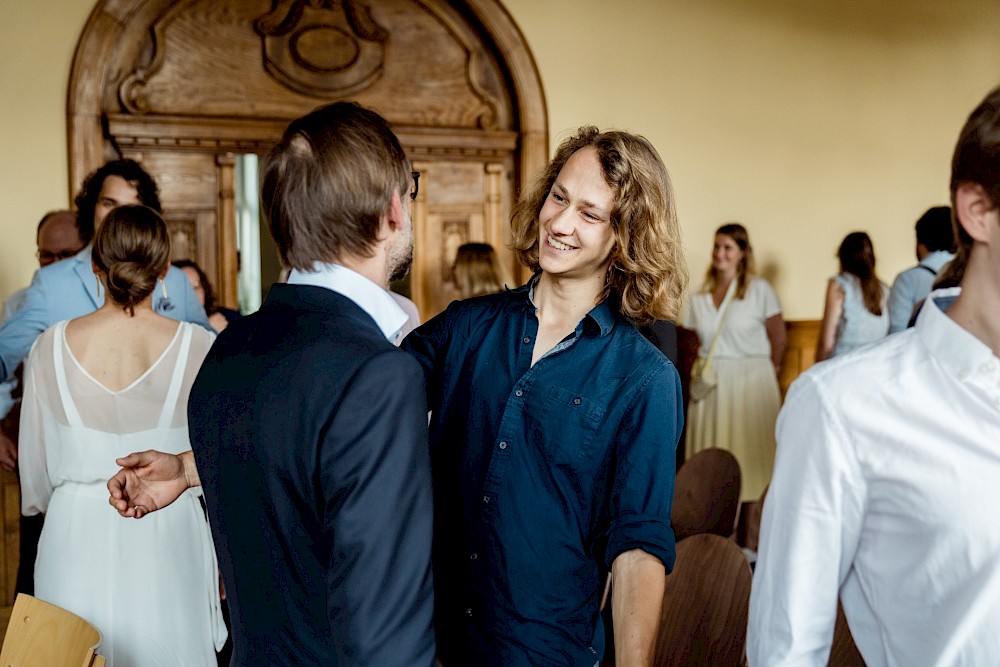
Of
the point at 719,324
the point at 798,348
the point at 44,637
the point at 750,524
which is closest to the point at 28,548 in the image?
the point at 44,637

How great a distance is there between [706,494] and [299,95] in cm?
377

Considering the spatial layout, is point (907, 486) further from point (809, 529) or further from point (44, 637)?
point (44, 637)

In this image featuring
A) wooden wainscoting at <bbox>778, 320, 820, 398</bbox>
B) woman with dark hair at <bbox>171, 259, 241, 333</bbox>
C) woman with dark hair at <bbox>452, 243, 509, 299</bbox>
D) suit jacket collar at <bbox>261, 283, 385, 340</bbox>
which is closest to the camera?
suit jacket collar at <bbox>261, 283, 385, 340</bbox>

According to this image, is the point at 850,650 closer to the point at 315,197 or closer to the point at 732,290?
the point at 315,197

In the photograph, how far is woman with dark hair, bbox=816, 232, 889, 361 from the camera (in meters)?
5.60

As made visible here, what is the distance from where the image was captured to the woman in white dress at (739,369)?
5.80m

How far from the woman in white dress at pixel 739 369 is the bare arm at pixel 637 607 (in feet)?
14.2

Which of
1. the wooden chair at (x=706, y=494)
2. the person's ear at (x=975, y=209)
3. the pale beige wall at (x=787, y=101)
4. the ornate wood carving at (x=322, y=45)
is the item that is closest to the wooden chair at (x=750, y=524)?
the wooden chair at (x=706, y=494)

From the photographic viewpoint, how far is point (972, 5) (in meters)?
7.68

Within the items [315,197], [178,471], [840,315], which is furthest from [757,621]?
[840,315]

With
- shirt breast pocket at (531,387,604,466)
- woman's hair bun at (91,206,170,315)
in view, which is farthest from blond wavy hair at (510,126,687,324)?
woman's hair bun at (91,206,170,315)

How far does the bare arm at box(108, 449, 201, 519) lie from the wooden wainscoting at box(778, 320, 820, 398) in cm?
601

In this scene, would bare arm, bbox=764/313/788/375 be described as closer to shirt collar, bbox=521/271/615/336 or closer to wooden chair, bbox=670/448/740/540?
wooden chair, bbox=670/448/740/540

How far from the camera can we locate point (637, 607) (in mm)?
1540
